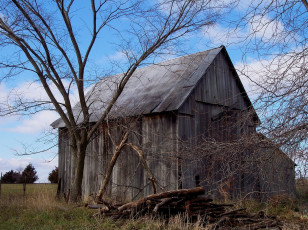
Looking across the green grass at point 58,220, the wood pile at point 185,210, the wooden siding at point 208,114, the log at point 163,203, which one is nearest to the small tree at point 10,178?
the green grass at point 58,220

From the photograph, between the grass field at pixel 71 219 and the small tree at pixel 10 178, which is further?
the small tree at pixel 10 178

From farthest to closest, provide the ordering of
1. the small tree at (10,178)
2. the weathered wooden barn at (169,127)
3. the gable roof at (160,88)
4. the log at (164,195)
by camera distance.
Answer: the small tree at (10,178) < the gable roof at (160,88) < the weathered wooden barn at (169,127) < the log at (164,195)

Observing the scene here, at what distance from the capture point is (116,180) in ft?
41.5

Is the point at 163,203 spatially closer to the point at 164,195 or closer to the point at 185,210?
the point at 164,195

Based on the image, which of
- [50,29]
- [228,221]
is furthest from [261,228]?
[50,29]

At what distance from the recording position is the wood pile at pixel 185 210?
7539 mm

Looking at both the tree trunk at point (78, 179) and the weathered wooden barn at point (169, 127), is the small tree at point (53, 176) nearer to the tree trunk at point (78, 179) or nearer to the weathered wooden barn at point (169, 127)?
the weathered wooden barn at point (169, 127)

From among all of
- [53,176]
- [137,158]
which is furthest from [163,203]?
[53,176]

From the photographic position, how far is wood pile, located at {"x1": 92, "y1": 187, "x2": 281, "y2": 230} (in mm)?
7539

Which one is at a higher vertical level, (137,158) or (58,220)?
(137,158)

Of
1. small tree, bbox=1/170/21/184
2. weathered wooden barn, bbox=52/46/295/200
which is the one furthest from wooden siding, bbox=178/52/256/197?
small tree, bbox=1/170/21/184

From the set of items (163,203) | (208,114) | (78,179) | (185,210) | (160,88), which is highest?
(160,88)

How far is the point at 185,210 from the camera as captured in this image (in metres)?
7.85

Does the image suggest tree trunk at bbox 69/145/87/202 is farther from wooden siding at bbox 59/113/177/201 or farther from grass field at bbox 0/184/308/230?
grass field at bbox 0/184/308/230
